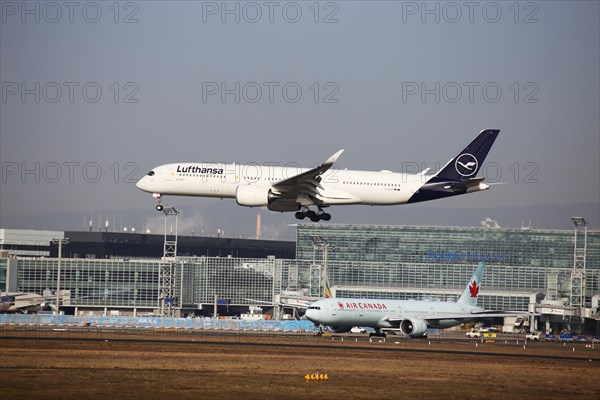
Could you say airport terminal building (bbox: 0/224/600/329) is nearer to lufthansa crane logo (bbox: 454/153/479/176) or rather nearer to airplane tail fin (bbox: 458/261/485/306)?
airplane tail fin (bbox: 458/261/485/306)

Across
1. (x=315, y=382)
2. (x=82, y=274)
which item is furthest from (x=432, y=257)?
(x=315, y=382)

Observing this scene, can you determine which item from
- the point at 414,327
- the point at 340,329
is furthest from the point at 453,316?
the point at 340,329

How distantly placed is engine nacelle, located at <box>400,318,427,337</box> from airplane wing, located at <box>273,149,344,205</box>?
1620cm

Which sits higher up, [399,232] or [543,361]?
[399,232]

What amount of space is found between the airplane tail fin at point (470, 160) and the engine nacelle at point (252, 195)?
16.1 metres

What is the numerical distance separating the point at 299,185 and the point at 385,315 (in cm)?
1926

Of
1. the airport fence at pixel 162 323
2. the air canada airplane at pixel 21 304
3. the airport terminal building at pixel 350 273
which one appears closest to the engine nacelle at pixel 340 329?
the airport fence at pixel 162 323

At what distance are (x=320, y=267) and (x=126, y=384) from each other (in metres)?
111

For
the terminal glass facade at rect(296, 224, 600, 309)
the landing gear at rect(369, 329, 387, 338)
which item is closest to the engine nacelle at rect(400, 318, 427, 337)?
the landing gear at rect(369, 329, 387, 338)

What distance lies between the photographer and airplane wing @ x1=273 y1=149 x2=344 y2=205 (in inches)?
3415

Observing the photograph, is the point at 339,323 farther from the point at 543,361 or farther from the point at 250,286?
the point at 250,286

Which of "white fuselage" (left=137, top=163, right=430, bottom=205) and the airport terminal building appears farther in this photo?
the airport terminal building

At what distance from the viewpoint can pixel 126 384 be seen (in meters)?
48.5

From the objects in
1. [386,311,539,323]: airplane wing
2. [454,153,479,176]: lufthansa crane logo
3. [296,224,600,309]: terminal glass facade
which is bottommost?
[386,311,539,323]: airplane wing
